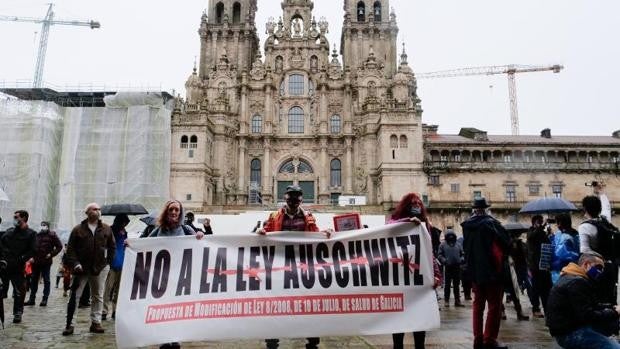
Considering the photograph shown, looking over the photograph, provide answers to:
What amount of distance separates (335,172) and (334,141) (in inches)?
132

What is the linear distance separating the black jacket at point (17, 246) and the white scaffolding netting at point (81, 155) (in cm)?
3397

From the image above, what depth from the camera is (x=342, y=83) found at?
2130 inches

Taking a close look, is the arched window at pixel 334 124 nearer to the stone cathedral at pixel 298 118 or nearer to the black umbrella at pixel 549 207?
the stone cathedral at pixel 298 118

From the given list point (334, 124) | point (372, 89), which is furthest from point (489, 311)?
point (372, 89)

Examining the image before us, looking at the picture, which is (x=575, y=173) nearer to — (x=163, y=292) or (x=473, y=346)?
(x=473, y=346)

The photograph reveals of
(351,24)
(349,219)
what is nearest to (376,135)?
(351,24)

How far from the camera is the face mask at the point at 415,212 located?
7340 millimetres

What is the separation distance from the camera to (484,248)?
7.41 metres

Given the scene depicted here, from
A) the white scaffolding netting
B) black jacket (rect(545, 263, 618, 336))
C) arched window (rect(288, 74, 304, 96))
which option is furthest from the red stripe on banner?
arched window (rect(288, 74, 304, 96))

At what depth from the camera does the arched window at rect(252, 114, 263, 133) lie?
176ft

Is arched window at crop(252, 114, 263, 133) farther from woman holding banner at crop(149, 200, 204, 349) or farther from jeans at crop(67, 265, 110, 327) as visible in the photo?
woman holding banner at crop(149, 200, 204, 349)

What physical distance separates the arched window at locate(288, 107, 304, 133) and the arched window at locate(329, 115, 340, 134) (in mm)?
3184

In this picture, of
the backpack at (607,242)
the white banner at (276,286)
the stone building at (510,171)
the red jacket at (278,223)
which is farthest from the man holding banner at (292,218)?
the stone building at (510,171)

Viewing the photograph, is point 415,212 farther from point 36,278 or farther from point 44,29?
point 44,29
